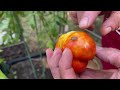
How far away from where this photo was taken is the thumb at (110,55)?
3.62ft

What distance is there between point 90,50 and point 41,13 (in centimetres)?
109

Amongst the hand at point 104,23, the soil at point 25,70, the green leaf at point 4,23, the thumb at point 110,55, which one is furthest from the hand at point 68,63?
the soil at point 25,70

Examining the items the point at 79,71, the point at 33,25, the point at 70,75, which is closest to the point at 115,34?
the point at 79,71

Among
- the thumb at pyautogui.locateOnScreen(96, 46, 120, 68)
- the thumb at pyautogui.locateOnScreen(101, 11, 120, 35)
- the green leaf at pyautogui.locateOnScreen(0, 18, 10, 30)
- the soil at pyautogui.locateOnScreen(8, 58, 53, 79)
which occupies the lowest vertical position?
the soil at pyautogui.locateOnScreen(8, 58, 53, 79)

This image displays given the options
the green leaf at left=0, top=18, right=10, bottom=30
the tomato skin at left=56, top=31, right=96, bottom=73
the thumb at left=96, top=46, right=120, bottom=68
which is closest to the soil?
the green leaf at left=0, top=18, right=10, bottom=30

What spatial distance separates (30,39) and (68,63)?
2.72 metres

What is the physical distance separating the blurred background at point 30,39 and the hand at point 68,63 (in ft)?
0.49

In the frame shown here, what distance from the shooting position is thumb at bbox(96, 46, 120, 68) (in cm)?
110

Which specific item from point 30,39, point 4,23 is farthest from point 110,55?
point 30,39

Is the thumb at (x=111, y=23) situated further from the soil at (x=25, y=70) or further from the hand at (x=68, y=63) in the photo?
the soil at (x=25, y=70)

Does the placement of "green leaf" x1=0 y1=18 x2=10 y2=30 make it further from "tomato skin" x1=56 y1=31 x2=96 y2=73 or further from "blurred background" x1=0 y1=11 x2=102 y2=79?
"tomato skin" x1=56 y1=31 x2=96 y2=73

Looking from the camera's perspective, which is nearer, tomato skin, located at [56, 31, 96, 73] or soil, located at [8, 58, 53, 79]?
tomato skin, located at [56, 31, 96, 73]
